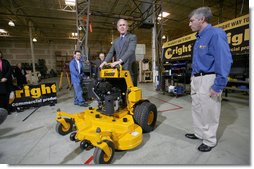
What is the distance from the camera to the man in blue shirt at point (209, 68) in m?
1.55

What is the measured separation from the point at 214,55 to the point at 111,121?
4.97 feet

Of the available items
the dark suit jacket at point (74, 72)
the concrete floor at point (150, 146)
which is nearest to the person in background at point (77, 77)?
the dark suit jacket at point (74, 72)

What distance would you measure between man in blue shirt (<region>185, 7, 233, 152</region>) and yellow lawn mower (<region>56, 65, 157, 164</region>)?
0.79 m

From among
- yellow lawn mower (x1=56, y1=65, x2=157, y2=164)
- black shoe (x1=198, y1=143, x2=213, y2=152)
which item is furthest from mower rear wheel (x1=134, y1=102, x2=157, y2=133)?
black shoe (x1=198, y1=143, x2=213, y2=152)

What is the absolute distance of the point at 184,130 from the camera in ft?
7.97

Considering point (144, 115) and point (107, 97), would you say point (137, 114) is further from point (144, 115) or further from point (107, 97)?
point (107, 97)

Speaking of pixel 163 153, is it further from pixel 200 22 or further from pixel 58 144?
pixel 200 22

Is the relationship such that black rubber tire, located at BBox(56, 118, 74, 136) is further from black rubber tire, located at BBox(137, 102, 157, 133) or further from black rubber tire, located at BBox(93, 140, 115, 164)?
black rubber tire, located at BBox(137, 102, 157, 133)

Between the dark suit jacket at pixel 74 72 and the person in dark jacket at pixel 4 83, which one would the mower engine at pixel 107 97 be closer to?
the dark suit jacket at pixel 74 72

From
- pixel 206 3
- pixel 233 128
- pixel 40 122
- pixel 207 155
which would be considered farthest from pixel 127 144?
pixel 206 3

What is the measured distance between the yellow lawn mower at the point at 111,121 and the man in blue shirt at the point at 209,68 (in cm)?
79

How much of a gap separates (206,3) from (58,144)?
1137 centimetres

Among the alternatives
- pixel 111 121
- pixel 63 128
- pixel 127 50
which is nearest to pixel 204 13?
pixel 127 50

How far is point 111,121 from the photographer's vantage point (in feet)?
6.49
